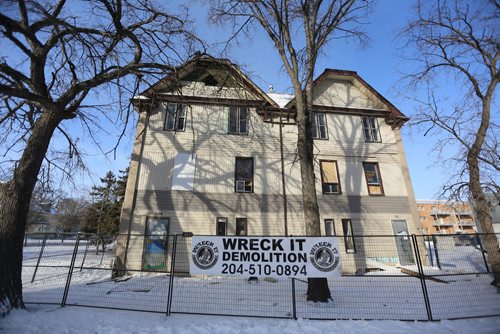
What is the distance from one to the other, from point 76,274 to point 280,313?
10012 millimetres

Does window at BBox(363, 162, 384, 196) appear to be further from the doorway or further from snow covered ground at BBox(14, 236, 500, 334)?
snow covered ground at BBox(14, 236, 500, 334)

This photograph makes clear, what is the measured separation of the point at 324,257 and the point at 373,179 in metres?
10.3

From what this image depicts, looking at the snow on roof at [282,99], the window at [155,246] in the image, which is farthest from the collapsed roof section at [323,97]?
the window at [155,246]

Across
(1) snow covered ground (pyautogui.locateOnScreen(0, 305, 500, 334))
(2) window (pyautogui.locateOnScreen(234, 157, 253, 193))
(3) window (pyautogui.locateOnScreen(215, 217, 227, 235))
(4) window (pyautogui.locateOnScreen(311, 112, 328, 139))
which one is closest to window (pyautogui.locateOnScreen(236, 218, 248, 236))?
(3) window (pyautogui.locateOnScreen(215, 217, 227, 235))

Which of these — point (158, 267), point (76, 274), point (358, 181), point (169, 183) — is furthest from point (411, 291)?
point (76, 274)

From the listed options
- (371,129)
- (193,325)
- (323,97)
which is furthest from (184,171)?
(371,129)

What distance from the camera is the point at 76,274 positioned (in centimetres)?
1120

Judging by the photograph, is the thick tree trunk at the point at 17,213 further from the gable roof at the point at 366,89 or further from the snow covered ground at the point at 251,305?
the gable roof at the point at 366,89

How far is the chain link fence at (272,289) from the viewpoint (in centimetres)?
629

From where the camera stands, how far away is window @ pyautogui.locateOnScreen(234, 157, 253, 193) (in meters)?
13.9

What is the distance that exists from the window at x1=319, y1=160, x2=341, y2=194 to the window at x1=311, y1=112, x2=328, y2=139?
1757 millimetres

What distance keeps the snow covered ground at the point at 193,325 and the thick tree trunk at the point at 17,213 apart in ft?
1.70

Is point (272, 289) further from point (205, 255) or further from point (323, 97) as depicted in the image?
point (323, 97)

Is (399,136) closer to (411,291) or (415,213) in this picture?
(415,213)
